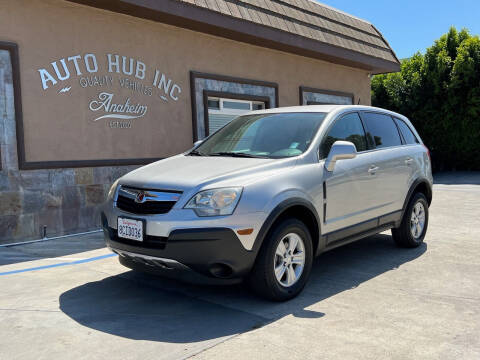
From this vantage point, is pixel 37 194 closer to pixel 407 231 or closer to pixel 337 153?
pixel 337 153

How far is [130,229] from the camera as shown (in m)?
4.16

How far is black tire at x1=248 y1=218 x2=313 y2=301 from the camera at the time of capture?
4.04 metres

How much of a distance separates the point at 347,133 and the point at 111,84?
4825 millimetres

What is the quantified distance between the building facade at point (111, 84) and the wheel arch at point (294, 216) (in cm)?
462

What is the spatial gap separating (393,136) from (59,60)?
531cm

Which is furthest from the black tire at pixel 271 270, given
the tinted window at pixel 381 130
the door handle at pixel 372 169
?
the tinted window at pixel 381 130

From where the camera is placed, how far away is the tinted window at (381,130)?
18.7ft

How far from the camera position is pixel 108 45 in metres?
8.41

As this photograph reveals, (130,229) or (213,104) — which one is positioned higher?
(213,104)

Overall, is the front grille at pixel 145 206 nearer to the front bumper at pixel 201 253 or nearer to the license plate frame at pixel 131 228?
the license plate frame at pixel 131 228

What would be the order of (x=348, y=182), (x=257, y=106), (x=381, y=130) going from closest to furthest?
(x=348, y=182)
(x=381, y=130)
(x=257, y=106)

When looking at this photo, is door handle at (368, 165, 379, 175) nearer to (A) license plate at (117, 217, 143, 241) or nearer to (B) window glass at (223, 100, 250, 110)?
(A) license plate at (117, 217, 143, 241)

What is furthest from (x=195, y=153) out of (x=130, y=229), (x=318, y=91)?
(x=318, y=91)

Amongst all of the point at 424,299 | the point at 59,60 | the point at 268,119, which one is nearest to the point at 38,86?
the point at 59,60
